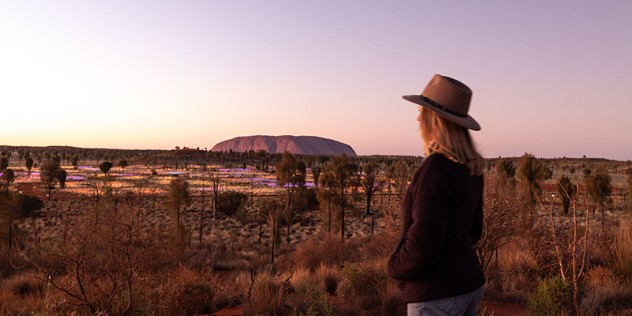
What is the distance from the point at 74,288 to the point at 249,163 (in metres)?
Result: 111

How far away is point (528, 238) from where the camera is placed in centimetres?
1075

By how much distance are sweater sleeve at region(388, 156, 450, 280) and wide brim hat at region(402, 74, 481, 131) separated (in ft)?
0.83

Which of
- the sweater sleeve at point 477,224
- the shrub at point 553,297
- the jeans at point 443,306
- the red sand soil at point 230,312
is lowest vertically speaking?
the red sand soil at point 230,312

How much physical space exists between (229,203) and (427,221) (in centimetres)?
3689

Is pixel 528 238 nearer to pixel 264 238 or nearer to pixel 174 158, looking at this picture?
pixel 264 238

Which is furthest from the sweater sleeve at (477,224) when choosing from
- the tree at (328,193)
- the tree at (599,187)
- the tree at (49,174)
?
the tree at (49,174)

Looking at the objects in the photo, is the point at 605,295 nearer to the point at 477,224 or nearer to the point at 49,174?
the point at 477,224

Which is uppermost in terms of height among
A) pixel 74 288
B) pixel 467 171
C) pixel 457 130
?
pixel 457 130

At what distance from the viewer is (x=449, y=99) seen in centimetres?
211

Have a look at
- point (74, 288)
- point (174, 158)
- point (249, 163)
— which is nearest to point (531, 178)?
point (74, 288)

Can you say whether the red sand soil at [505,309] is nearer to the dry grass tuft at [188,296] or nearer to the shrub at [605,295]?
the shrub at [605,295]

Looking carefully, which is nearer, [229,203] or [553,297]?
[553,297]

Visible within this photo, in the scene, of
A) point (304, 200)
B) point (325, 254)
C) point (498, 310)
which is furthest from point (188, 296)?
point (304, 200)

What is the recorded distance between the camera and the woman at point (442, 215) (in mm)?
1944
